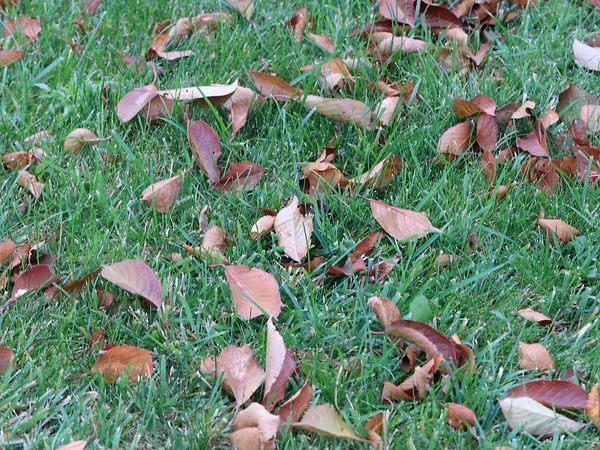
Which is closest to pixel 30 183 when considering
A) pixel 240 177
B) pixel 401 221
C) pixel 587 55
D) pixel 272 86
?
pixel 240 177

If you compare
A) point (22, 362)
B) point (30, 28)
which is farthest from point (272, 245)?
point (30, 28)

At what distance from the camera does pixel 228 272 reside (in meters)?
2.06

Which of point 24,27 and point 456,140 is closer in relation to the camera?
point 456,140

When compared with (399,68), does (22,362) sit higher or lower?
lower

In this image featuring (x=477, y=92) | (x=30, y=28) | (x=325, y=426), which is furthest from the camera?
(x=30, y=28)

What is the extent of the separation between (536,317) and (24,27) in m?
2.27

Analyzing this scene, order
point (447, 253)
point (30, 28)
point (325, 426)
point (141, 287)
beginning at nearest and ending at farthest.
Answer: point (325, 426)
point (141, 287)
point (447, 253)
point (30, 28)

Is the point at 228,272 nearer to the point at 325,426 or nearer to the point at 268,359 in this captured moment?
the point at 268,359

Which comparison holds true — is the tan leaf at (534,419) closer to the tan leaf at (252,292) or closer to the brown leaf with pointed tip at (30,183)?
the tan leaf at (252,292)

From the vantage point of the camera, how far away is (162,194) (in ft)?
7.60

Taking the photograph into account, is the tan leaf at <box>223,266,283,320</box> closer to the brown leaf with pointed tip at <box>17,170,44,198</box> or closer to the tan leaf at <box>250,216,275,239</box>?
the tan leaf at <box>250,216,275,239</box>

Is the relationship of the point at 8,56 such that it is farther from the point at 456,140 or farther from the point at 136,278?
the point at 456,140

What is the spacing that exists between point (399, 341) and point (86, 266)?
35.4 inches

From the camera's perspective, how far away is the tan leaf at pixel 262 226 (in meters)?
2.20
